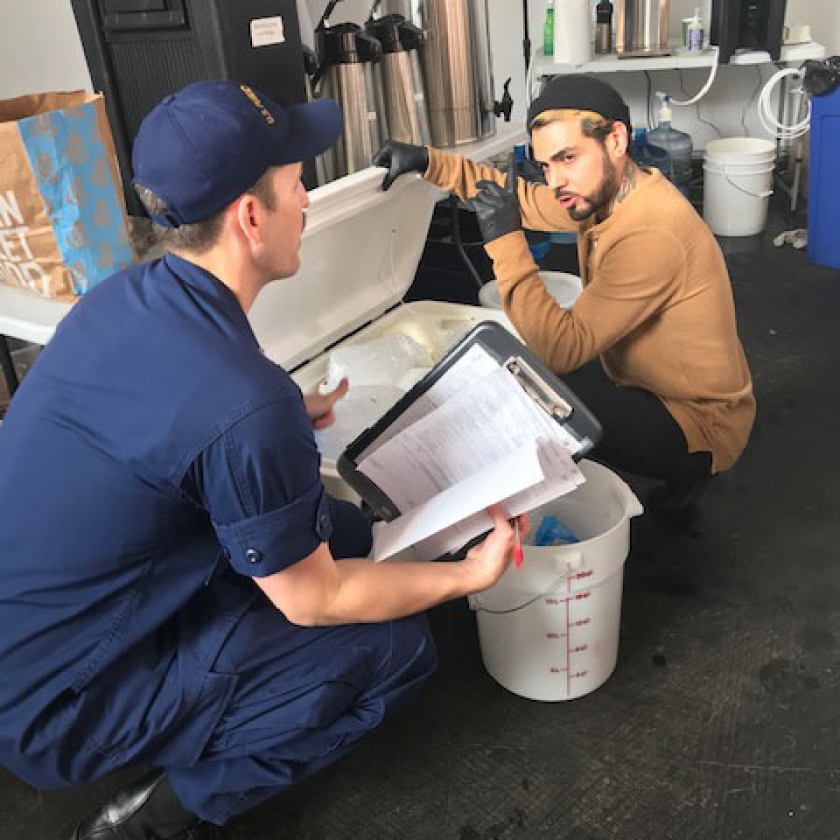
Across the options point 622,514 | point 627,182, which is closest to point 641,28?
point 627,182

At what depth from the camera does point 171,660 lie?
46.3 inches

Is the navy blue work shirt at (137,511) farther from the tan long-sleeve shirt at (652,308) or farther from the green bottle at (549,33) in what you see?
the green bottle at (549,33)

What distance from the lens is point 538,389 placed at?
49.3 inches

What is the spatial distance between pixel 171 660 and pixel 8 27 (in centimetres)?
153

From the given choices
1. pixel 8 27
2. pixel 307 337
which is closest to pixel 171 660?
pixel 307 337

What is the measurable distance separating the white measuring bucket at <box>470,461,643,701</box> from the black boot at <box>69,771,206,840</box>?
1.75 feet

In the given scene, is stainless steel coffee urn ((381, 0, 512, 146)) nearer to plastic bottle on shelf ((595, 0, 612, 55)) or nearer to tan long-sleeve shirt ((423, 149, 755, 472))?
tan long-sleeve shirt ((423, 149, 755, 472))

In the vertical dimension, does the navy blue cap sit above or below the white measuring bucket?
above

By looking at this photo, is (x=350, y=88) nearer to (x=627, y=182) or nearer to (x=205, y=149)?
(x=627, y=182)

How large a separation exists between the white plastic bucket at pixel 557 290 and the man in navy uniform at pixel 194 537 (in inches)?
43.8

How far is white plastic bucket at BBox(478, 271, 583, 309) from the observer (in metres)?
2.28

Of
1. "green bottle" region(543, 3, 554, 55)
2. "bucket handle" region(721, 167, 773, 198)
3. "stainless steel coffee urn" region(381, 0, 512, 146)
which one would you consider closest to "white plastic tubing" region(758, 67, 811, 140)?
"bucket handle" region(721, 167, 773, 198)

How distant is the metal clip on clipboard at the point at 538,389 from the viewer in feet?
4.07

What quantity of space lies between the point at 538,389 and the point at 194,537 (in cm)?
49
